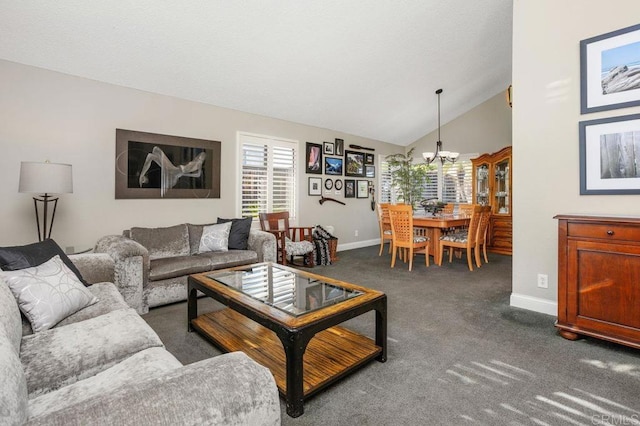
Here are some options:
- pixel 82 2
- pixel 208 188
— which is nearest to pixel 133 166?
pixel 208 188

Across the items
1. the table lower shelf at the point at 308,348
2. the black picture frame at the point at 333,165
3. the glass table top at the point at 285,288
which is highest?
the black picture frame at the point at 333,165

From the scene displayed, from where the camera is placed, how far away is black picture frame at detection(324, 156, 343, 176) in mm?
6250

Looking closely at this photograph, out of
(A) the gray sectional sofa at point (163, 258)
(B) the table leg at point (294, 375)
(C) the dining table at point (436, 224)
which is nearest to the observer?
(B) the table leg at point (294, 375)

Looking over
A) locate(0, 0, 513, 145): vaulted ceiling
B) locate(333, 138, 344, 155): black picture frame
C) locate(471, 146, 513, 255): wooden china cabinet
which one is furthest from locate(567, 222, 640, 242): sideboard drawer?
locate(333, 138, 344, 155): black picture frame

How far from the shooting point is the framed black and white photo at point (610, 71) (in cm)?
258

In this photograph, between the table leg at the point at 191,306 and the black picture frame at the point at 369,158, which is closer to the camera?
the table leg at the point at 191,306

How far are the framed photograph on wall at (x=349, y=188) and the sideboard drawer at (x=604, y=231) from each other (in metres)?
4.44

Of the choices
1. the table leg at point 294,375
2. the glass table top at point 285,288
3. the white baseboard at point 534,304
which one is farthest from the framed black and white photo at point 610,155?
the table leg at point 294,375

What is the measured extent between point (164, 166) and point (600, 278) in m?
4.61

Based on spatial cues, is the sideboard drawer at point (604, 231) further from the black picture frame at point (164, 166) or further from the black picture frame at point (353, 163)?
the black picture frame at point (353, 163)

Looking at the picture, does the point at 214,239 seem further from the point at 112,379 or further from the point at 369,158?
the point at 369,158

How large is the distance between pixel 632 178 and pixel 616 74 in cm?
86

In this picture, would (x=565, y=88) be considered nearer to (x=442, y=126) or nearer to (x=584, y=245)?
(x=584, y=245)

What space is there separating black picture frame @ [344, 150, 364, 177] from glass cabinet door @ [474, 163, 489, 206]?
7.82ft
